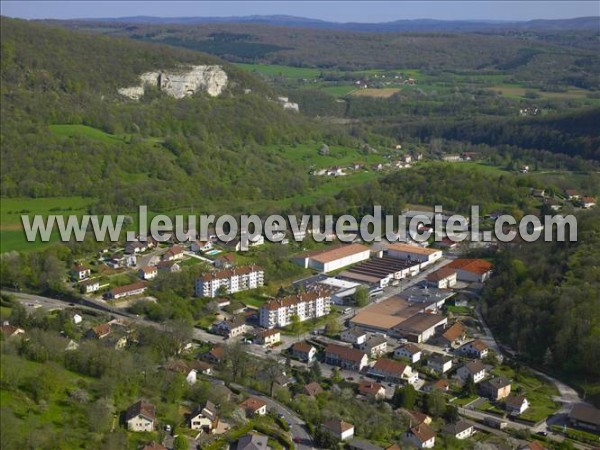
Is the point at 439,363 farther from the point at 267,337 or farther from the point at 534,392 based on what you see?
the point at 267,337

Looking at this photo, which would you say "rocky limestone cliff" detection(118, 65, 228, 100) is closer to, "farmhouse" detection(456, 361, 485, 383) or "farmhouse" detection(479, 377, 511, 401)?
"farmhouse" detection(456, 361, 485, 383)

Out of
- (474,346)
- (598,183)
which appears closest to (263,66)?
(598,183)

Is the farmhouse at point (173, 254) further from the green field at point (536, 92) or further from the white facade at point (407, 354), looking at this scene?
the green field at point (536, 92)

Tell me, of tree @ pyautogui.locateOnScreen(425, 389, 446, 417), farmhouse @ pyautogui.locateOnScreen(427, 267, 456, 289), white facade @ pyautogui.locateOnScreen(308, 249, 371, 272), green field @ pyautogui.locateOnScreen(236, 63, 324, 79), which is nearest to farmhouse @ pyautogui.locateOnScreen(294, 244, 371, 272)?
white facade @ pyautogui.locateOnScreen(308, 249, 371, 272)

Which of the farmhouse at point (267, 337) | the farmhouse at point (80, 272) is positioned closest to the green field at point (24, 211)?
the farmhouse at point (80, 272)

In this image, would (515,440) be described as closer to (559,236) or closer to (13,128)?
(559,236)
